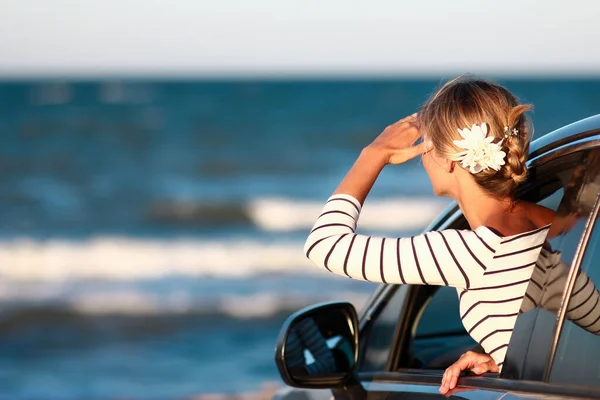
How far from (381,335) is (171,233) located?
17892 mm

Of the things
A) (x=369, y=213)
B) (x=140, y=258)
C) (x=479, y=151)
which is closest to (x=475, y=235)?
(x=479, y=151)

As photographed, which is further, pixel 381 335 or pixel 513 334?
pixel 381 335

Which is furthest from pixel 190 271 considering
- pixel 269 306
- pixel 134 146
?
pixel 134 146

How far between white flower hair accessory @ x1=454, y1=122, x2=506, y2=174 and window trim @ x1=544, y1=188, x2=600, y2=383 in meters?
0.28

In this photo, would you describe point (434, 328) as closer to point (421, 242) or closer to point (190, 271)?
point (421, 242)

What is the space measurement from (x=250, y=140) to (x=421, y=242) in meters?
37.4

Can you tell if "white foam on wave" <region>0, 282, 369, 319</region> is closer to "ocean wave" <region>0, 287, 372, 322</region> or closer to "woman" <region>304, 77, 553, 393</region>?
"ocean wave" <region>0, 287, 372, 322</region>

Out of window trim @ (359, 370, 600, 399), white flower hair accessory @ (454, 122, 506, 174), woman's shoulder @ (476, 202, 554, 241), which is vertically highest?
white flower hair accessory @ (454, 122, 506, 174)

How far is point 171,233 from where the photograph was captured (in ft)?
66.8

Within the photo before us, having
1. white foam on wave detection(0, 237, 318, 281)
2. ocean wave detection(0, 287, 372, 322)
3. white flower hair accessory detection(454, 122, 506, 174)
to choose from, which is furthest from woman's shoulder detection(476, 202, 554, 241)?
white foam on wave detection(0, 237, 318, 281)

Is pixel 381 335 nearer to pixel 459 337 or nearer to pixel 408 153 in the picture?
pixel 459 337

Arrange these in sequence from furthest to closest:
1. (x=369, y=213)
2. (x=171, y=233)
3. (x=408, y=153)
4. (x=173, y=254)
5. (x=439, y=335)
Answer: (x=369, y=213) → (x=171, y=233) → (x=173, y=254) → (x=439, y=335) → (x=408, y=153)

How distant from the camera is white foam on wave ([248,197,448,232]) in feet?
63.8

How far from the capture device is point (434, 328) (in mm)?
2801
